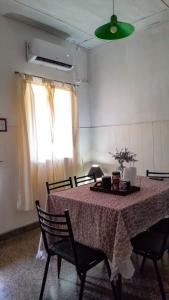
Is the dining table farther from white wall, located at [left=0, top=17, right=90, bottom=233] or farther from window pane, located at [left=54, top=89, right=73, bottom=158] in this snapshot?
window pane, located at [left=54, top=89, right=73, bottom=158]

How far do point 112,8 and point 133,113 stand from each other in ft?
4.80

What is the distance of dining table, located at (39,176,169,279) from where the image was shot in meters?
1.67

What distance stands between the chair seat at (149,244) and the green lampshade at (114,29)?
170 centimetres

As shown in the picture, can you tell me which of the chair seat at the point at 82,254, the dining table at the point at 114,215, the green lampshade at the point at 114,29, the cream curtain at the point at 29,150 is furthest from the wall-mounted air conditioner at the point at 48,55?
the chair seat at the point at 82,254

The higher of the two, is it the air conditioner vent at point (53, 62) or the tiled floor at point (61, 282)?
the air conditioner vent at point (53, 62)

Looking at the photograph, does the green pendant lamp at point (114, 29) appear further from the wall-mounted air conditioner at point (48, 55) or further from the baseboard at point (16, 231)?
the baseboard at point (16, 231)

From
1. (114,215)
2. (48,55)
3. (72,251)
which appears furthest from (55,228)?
(48,55)

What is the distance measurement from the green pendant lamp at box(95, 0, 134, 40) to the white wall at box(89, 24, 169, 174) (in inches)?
60.7

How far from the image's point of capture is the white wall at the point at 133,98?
11.3 feet

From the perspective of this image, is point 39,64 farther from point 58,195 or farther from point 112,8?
point 58,195

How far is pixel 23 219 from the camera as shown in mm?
3389

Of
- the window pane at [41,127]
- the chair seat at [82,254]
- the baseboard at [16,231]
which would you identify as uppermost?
the window pane at [41,127]

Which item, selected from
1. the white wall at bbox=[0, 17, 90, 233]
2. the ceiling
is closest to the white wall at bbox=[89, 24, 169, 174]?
the ceiling

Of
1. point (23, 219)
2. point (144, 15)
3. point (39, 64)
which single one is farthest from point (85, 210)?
point (144, 15)
